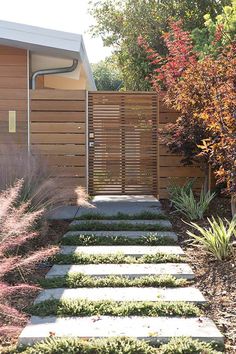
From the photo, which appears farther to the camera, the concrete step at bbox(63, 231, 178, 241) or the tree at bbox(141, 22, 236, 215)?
the concrete step at bbox(63, 231, 178, 241)

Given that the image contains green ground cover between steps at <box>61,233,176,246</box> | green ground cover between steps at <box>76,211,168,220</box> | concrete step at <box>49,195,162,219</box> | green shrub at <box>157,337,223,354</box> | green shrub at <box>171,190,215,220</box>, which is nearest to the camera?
green shrub at <box>157,337,223,354</box>

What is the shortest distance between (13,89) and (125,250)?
5.18 metres

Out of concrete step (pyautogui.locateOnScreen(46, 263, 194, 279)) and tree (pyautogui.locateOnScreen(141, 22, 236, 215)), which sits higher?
tree (pyautogui.locateOnScreen(141, 22, 236, 215))

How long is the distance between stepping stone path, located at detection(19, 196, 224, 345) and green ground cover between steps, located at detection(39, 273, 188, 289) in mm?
84

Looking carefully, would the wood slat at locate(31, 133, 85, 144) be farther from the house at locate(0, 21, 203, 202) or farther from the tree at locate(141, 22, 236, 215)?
the tree at locate(141, 22, 236, 215)

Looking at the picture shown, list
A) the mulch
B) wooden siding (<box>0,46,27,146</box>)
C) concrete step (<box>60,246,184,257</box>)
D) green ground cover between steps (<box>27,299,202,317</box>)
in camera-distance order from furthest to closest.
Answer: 1. wooden siding (<box>0,46,27,146</box>)
2. concrete step (<box>60,246,184,257</box>)
3. green ground cover between steps (<box>27,299,202,317</box>)
4. the mulch

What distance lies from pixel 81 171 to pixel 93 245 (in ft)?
12.6

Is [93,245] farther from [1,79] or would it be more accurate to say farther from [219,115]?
[1,79]

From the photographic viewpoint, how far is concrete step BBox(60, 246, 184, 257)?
5965 millimetres

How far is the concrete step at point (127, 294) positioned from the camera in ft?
14.4

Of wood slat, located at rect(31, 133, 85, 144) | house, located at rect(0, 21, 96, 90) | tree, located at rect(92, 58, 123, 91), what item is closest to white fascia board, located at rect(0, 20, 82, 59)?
house, located at rect(0, 21, 96, 90)

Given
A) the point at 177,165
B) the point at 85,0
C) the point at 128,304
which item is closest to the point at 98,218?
the point at 177,165

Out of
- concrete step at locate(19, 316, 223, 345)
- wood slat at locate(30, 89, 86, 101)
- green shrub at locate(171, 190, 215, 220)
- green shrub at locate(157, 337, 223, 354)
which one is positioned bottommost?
concrete step at locate(19, 316, 223, 345)

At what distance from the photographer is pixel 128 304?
165 inches
